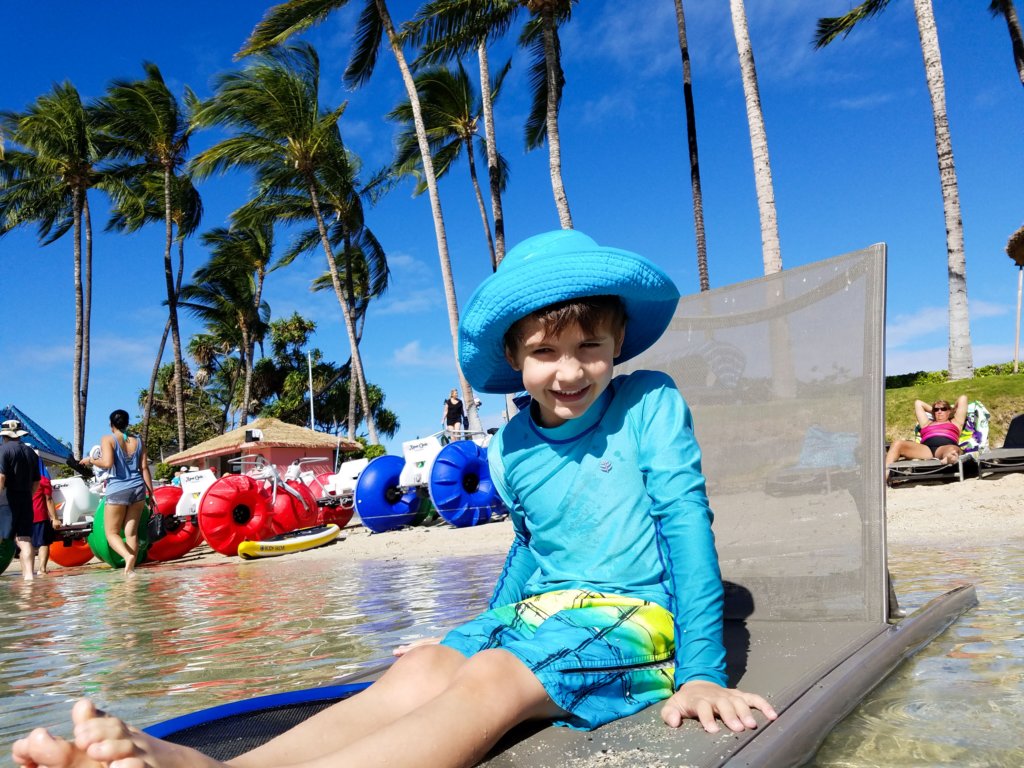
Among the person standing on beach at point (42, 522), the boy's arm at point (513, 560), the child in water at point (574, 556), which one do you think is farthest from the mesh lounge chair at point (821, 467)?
the person standing on beach at point (42, 522)

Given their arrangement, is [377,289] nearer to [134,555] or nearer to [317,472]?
[317,472]

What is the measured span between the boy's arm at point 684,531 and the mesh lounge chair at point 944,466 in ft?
27.0

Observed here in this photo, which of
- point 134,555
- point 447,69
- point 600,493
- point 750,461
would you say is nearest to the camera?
point 600,493

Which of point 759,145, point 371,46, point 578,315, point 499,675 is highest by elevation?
point 371,46

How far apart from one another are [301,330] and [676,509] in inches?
1731

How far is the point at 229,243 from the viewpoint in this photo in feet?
116

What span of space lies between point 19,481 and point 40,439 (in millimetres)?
11059

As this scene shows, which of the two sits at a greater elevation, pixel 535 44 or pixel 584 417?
pixel 535 44

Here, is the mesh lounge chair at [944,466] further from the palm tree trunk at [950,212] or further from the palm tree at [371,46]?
the palm tree at [371,46]

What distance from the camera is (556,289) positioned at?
184cm

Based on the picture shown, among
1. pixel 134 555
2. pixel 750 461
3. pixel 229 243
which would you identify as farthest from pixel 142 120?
pixel 750 461

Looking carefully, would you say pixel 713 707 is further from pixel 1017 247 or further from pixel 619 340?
pixel 1017 247

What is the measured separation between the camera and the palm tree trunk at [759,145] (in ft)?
39.8

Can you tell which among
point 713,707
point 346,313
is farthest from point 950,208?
point 346,313
